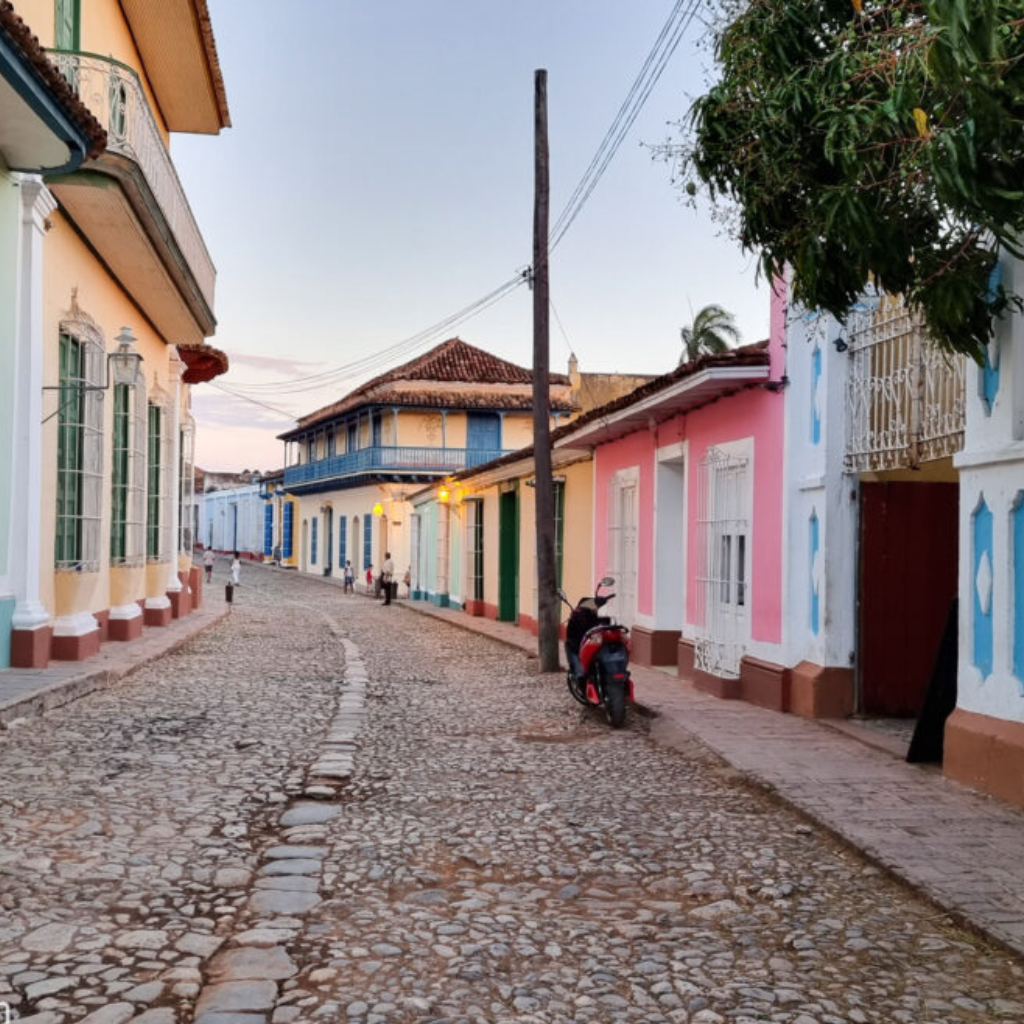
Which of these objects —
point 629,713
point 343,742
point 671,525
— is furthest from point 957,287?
point 671,525

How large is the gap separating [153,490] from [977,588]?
13.2m

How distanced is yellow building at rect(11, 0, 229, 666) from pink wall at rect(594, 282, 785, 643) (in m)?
5.48

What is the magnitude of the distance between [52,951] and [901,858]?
128 inches

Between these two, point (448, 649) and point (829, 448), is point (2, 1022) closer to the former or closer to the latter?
point (829, 448)

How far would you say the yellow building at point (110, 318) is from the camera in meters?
10.3

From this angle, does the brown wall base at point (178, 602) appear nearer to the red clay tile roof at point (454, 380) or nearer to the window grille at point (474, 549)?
the window grille at point (474, 549)

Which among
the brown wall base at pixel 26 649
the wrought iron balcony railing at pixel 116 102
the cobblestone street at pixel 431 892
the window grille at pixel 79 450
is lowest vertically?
the cobblestone street at pixel 431 892

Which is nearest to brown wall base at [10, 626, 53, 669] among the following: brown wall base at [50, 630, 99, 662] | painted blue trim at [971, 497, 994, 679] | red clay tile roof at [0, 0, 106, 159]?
brown wall base at [50, 630, 99, 662]

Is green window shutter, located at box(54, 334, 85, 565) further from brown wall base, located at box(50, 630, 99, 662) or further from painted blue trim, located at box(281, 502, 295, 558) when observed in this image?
painted blue trim, located at box(281, 502, 295, 558)

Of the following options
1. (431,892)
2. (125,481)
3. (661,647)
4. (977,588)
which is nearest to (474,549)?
(125,481)

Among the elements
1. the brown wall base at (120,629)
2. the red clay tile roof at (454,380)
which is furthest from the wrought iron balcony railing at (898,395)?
the red clay tile roof at (454,380)

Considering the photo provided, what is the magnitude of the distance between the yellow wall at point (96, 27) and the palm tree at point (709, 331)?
56.5ft

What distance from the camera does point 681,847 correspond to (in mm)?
5312

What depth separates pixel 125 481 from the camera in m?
14.7
